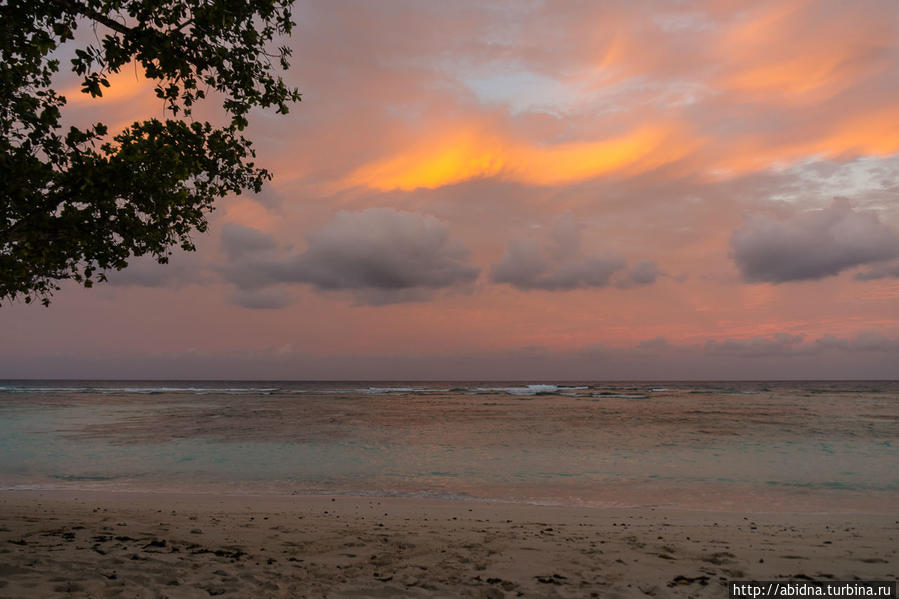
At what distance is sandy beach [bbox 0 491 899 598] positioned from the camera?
630 cm

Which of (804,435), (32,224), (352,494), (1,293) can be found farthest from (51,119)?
(804,435)

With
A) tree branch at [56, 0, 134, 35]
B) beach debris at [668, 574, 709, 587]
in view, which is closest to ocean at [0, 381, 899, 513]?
beach debris at [668, 574, 709, 587]

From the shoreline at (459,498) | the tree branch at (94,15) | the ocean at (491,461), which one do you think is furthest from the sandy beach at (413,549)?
the tree branch at (94,15)

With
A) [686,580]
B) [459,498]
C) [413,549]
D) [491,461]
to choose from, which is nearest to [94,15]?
[413,549]

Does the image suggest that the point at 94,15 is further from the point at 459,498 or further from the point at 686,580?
the point at 459,498

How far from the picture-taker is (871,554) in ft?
26.9

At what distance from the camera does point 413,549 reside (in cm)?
812

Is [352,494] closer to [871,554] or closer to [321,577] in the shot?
[321,577]

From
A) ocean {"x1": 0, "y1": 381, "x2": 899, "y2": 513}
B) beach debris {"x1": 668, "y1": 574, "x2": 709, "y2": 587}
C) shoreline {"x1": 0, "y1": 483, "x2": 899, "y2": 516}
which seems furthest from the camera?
ocean {"x1": 0, "y1": 381, "x2": 899, "y2": 513}

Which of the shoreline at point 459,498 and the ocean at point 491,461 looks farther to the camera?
the ocean at point 491,461

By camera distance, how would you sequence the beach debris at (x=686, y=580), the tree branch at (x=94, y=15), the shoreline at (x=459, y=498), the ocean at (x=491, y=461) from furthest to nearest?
the ocean at (x=491, y=461) → the shoreline at (x=459, y=498) → the beach debris at (x=686, y=580) → the tree branch at (x=94, y=15)

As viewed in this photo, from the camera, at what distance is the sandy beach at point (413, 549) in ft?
20.7

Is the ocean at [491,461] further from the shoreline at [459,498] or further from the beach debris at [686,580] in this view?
the beach debris at [686,580]

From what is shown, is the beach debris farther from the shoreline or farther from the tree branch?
the tree branch
